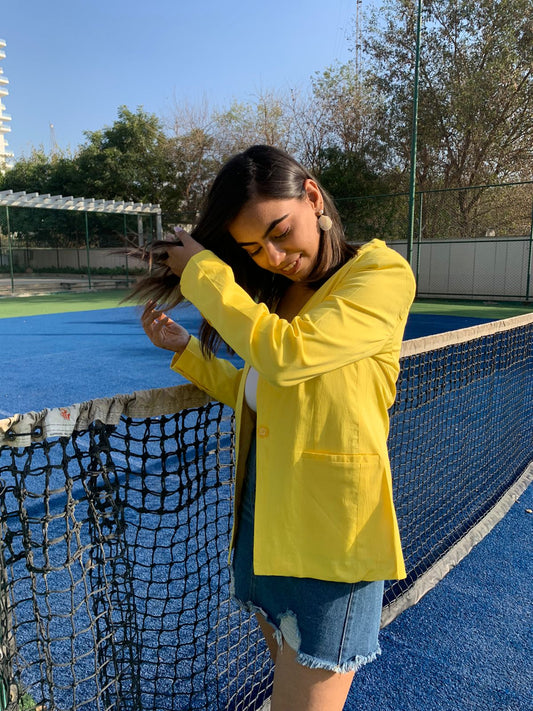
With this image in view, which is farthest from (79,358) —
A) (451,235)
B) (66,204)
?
(451,235)

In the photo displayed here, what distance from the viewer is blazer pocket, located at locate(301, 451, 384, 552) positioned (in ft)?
3.82

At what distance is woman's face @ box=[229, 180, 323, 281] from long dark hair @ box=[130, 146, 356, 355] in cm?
2

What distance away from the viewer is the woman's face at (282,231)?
4.04 ft

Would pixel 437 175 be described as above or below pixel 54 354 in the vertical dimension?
above

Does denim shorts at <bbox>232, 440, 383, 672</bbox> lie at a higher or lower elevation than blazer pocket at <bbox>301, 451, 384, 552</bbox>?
lower

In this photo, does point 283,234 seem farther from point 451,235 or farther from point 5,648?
point 451,235

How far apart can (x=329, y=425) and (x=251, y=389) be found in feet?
0.86

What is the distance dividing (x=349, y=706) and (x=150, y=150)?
3140 cm

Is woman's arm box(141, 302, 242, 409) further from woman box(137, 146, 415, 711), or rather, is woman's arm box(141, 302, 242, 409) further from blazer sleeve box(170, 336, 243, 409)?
woman box(137, 146, 415, 711)

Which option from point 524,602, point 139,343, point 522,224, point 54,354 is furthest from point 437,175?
point 524,602

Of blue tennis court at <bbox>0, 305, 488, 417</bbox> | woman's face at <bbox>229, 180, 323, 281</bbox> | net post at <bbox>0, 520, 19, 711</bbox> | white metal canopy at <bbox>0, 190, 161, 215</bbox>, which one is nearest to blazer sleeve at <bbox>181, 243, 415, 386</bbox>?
woman's face at <bbox>229, 180, 323, 281</bbox>

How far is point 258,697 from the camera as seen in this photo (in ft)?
6.79

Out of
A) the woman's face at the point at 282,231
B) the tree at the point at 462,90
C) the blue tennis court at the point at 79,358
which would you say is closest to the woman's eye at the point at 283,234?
the woman's face at the point at 282,231

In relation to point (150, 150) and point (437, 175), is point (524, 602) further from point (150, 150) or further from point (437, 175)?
point (150, 150)
